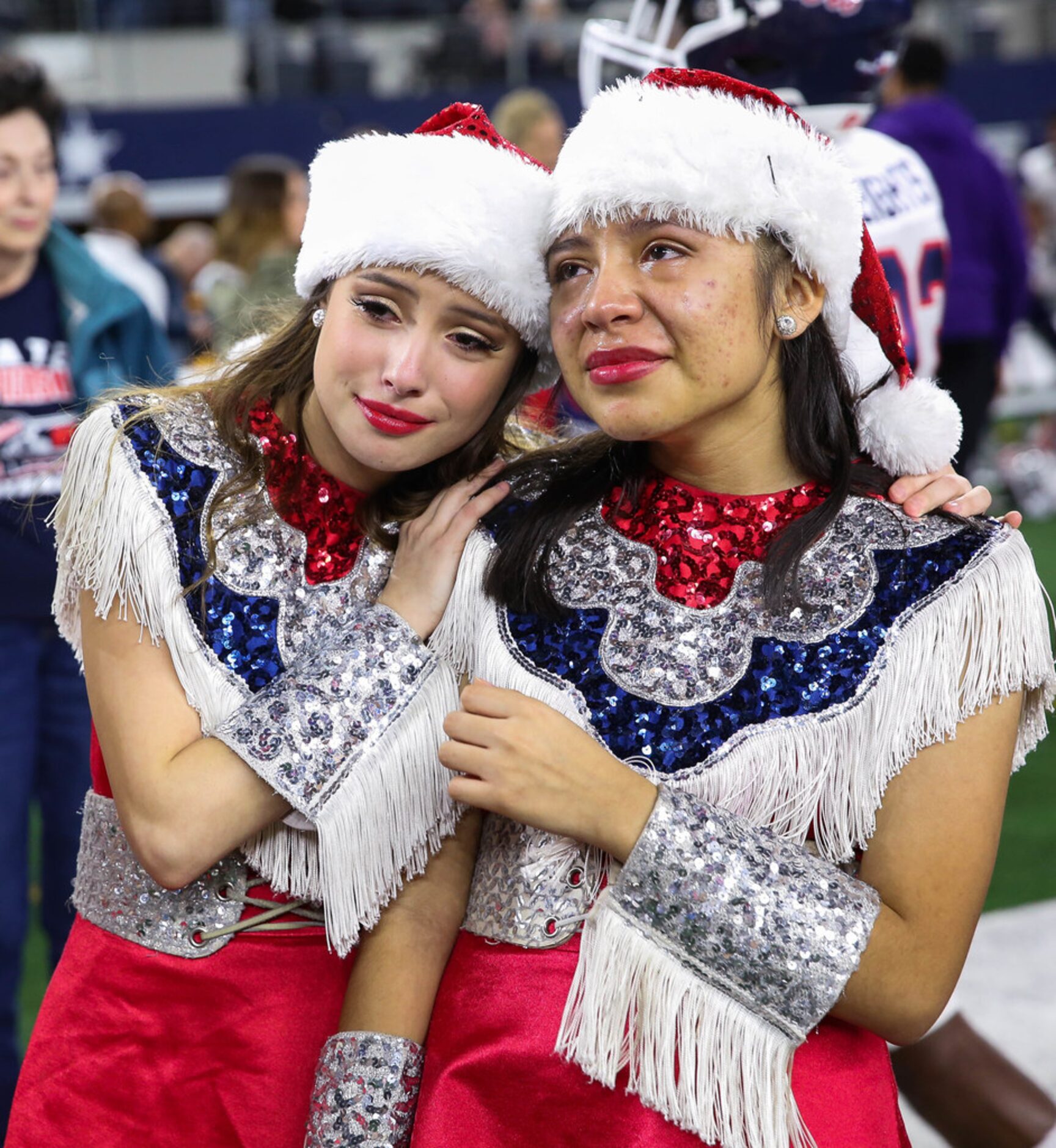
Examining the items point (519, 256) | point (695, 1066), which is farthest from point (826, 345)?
point (695, 1066)

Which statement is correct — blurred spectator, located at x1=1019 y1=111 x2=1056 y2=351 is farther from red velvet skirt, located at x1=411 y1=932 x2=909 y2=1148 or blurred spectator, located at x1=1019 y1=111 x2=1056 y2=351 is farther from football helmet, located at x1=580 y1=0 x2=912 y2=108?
red velvet skirt, located at x1=411 y1=932 x2=909 y2=1148

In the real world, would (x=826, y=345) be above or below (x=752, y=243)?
below

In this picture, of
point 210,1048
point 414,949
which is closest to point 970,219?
point 414,949

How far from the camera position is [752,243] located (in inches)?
60.7

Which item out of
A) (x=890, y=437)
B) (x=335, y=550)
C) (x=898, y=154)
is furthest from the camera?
(x=898, y=154)

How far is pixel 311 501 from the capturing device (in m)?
1.78

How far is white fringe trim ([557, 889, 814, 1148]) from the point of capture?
1.43 metres

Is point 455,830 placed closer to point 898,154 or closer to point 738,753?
point 738,753

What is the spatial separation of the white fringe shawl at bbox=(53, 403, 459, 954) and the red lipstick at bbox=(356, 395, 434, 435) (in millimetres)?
261

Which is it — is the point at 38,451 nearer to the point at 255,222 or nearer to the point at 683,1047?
the point at 683,1047

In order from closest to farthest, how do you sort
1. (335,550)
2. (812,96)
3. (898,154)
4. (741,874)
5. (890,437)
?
(741,874)
(890,437)
(335,550)
(812,96)
(898,154)

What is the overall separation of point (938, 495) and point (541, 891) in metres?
0.61

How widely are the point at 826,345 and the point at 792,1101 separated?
0.81m

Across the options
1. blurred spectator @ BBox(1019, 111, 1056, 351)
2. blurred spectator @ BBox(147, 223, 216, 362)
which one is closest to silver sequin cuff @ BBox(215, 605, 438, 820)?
blurred spectator @ BBox(147, 223, 216, 362)
